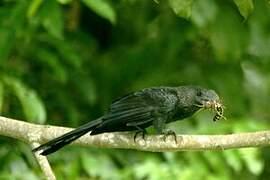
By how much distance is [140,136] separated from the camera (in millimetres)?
2674

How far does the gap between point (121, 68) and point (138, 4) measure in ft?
1.21

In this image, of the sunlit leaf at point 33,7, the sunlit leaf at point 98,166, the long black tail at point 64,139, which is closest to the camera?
the long black tail at point 64,139

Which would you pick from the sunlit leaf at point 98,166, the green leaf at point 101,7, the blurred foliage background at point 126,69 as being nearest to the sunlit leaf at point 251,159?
the blurred foliage background at point 126,69

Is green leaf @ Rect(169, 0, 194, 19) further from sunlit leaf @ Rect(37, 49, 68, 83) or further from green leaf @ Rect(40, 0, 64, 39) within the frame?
sunlit leaf @ Rect(37, 49, 68, 83)

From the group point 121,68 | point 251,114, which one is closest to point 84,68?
point 121,68

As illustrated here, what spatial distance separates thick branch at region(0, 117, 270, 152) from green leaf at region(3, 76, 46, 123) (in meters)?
0.82

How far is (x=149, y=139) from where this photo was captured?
266 cm

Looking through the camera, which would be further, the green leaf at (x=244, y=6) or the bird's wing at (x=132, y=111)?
the bird's wing at (x=132, y=111)

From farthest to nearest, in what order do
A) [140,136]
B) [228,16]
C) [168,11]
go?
[168,11] → [228,16] → [140,136]

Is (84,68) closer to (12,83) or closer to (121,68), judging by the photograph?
(121,68)

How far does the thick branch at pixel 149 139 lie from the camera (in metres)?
2.65

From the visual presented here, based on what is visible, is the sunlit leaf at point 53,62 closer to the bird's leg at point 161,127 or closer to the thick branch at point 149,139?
the thick branch at point 149,139

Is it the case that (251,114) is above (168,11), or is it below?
below

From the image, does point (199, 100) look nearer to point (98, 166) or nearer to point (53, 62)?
point (98, 166)
